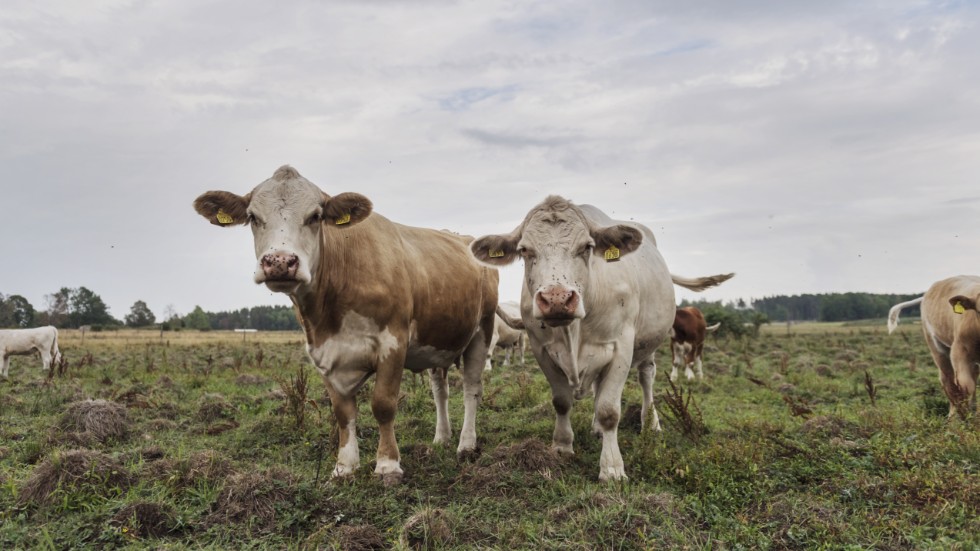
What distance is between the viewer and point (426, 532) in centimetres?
395

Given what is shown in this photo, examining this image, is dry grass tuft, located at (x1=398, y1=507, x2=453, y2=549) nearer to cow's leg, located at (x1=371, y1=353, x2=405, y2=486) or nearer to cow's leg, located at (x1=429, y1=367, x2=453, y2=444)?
cow's leg, located at (x1=371, y1=353, x2=405, y2=486)

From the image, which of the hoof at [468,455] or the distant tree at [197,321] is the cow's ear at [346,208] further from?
the distant tree at [197,321]

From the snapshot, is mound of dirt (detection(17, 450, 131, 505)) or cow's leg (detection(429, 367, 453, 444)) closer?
mound of dirt (detection(17, 450, 131, 505))

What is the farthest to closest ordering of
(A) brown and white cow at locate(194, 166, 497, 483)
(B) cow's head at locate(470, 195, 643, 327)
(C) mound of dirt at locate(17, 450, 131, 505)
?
(A) brown and white cow at locate(194, 166, 497, 483) < (B) cow's head at locate(470, 195, 643, 327) < (C) mound of dirt at locate(17, 450, 131, 505)

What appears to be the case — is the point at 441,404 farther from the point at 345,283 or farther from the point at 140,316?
the point at 140,316

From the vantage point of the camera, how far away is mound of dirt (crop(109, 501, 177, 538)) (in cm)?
394

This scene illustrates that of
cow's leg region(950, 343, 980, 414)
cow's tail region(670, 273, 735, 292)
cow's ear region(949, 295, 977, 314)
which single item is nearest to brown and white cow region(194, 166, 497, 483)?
cow's tail region(670, 273, 735, 292)

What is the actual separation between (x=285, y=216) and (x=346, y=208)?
21.9 inches

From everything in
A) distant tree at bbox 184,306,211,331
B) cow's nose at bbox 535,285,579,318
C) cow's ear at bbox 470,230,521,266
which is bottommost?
distant tree at bbox 184,306,211,331

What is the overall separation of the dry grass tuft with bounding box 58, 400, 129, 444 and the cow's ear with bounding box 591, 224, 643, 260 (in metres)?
5.69

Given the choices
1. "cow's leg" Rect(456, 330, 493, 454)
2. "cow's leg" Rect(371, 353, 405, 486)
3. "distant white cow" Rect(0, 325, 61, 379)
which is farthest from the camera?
"distant white cow" Rect(0, 325, 61, 379)

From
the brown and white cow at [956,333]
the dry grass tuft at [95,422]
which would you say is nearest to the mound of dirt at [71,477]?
the dry grass tuft at [95,422]

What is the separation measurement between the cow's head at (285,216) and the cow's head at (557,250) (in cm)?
A: 125

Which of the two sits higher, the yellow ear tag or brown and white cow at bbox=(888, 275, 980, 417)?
the yellow ear tag
